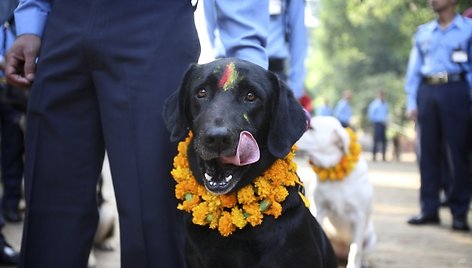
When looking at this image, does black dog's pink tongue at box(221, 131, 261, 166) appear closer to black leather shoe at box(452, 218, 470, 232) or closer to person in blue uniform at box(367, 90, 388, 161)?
black leather shoe at box(452, 218, 470, 232)

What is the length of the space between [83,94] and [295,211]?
39.5 inches

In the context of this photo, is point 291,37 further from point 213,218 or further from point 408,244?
point 213,218

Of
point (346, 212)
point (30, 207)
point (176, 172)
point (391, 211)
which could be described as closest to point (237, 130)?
point (176, 172)

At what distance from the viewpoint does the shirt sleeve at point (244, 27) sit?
2.51 meters

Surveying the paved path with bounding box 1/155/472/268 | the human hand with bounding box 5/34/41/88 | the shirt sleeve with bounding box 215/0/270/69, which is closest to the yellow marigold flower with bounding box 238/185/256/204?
the shirt sleeve with bounding box 215/0/270/69

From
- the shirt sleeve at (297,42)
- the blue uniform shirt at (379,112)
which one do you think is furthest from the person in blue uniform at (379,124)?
the shirt sleeve at (297,42)

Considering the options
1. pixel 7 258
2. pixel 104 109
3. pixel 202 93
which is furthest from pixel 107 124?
pixel 7 258

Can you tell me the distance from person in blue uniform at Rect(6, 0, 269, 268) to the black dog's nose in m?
0.30

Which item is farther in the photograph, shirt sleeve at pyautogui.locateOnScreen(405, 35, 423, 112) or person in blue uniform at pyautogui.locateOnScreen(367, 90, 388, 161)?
person in blue uniform at pyautogui.locateOnScreen(367, 90, 388, 161)

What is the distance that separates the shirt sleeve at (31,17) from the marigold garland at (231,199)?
797 millimetres

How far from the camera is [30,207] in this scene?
249 cm

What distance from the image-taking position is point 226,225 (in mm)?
2357

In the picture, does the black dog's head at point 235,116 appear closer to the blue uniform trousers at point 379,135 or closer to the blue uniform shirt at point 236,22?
the blue uniform shirt at point 236,22

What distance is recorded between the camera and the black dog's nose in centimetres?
213
